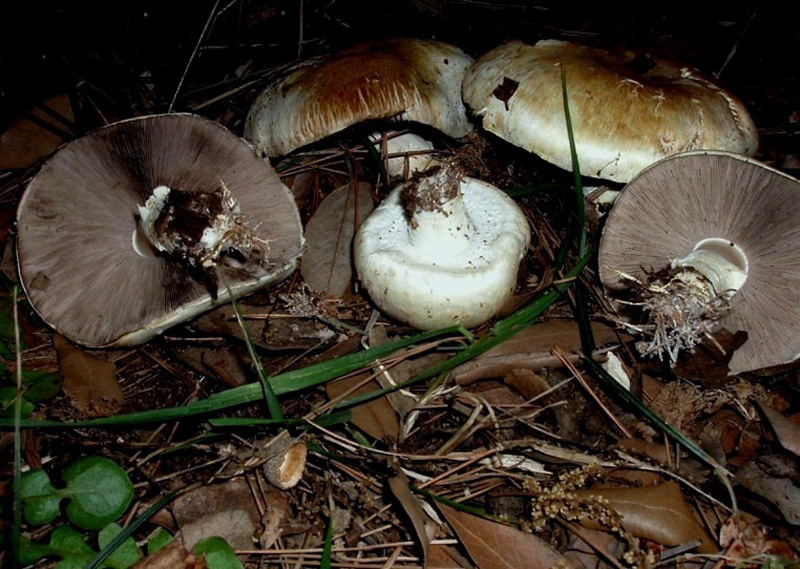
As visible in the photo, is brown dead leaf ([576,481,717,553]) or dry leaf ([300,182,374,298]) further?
dry leaf ([300,182,374,298])

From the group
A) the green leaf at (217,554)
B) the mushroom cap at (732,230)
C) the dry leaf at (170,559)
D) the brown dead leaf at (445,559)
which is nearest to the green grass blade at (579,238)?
the mushroom cap at (732,230)

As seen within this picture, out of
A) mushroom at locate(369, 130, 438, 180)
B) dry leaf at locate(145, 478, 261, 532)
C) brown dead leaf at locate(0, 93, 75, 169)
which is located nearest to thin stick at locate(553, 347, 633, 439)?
mushroom at locate(369, 130, 438, 180)

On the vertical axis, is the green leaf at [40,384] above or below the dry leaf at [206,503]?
above

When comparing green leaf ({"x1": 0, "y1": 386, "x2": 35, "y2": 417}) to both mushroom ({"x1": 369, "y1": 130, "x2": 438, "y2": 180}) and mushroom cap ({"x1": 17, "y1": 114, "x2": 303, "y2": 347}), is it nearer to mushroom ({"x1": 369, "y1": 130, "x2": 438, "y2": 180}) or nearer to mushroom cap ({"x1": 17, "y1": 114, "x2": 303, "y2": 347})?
mushroom cap ({"x1": 17, "y1": 114, "x2": 303, "y2": 347})

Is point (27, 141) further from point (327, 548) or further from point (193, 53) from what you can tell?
point (327, 548)

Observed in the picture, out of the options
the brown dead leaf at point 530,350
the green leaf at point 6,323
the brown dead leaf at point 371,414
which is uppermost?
the green leaf at point 6,323

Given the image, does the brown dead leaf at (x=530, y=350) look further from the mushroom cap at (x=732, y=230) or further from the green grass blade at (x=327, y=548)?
the green grass blade at (x=327, y=548)
